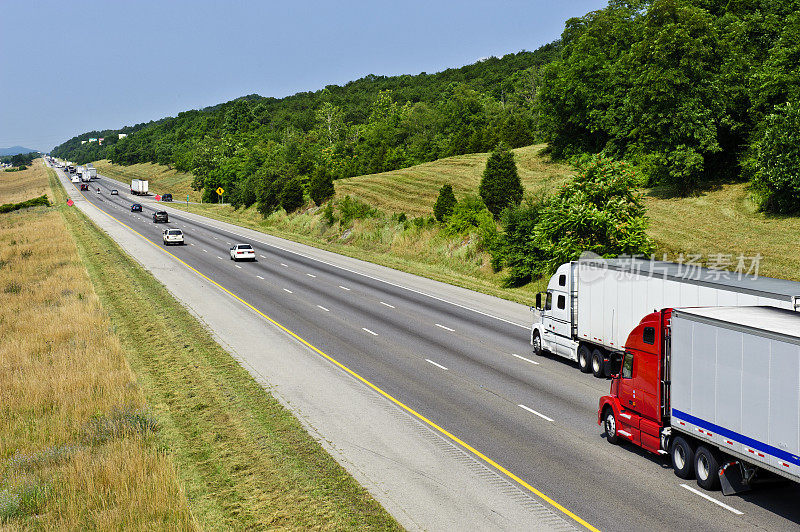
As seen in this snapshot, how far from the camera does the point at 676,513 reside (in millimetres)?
11641

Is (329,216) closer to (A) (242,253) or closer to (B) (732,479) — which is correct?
(A) (242,253)

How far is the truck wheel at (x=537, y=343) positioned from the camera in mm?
24019

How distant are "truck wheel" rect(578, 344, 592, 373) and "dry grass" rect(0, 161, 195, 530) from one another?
1397cm

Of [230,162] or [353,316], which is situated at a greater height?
[230,162]

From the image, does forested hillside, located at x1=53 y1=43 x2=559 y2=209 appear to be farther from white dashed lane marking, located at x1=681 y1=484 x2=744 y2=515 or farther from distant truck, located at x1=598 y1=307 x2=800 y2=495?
white dashed lane marking, located at x1=681 y1=484 x2=744 y2=515

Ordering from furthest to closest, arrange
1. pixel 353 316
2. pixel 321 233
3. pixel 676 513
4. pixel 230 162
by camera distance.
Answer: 1. pixel 230 162
2. pixel 321 233
3. pixel 353 316
4. pixel 676 513

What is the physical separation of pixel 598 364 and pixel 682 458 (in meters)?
8.07

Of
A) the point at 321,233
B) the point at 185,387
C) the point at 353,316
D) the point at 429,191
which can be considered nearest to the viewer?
the point at 185,387

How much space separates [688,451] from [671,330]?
2.45m

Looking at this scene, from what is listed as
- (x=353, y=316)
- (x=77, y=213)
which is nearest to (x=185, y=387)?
(x=353, y=316)

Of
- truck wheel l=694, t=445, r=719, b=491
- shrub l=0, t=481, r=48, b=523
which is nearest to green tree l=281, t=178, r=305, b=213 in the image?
shrub l=0, t=481, r=48, b=523

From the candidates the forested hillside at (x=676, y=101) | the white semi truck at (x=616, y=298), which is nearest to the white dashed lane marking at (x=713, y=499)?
the white semi truck at (x=616, y=298)

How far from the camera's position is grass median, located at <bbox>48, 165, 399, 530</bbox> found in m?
11.7

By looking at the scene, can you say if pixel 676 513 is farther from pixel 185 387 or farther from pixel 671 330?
pixel 185 387
